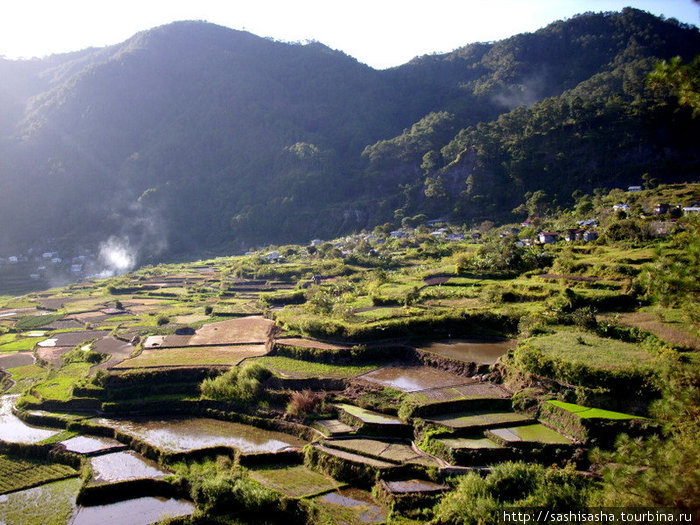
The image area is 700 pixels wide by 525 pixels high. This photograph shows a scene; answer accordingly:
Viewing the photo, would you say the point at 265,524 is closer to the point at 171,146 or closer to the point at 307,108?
the point at 171,146

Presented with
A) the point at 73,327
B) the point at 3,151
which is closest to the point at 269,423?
the point at 73,327

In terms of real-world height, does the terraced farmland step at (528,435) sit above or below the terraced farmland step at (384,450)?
above

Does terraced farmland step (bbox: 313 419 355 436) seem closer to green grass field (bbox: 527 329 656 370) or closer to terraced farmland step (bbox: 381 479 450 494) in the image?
terraced farmland step (bbox: 381 479 450 494)

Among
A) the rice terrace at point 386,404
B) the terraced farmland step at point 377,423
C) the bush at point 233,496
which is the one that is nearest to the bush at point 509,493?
the rice terrace at point 386,404

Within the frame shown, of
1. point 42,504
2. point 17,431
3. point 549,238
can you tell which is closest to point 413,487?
point 42,504

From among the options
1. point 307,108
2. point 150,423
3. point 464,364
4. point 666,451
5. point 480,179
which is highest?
point 307,108

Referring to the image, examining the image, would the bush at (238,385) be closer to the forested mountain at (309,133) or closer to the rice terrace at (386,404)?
the rice terrace at (386,404)

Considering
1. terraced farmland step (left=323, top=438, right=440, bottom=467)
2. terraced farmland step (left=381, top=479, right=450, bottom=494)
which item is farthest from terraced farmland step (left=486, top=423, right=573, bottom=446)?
terraced farmland step (left=381, top=479, right=450, bottom=494)
